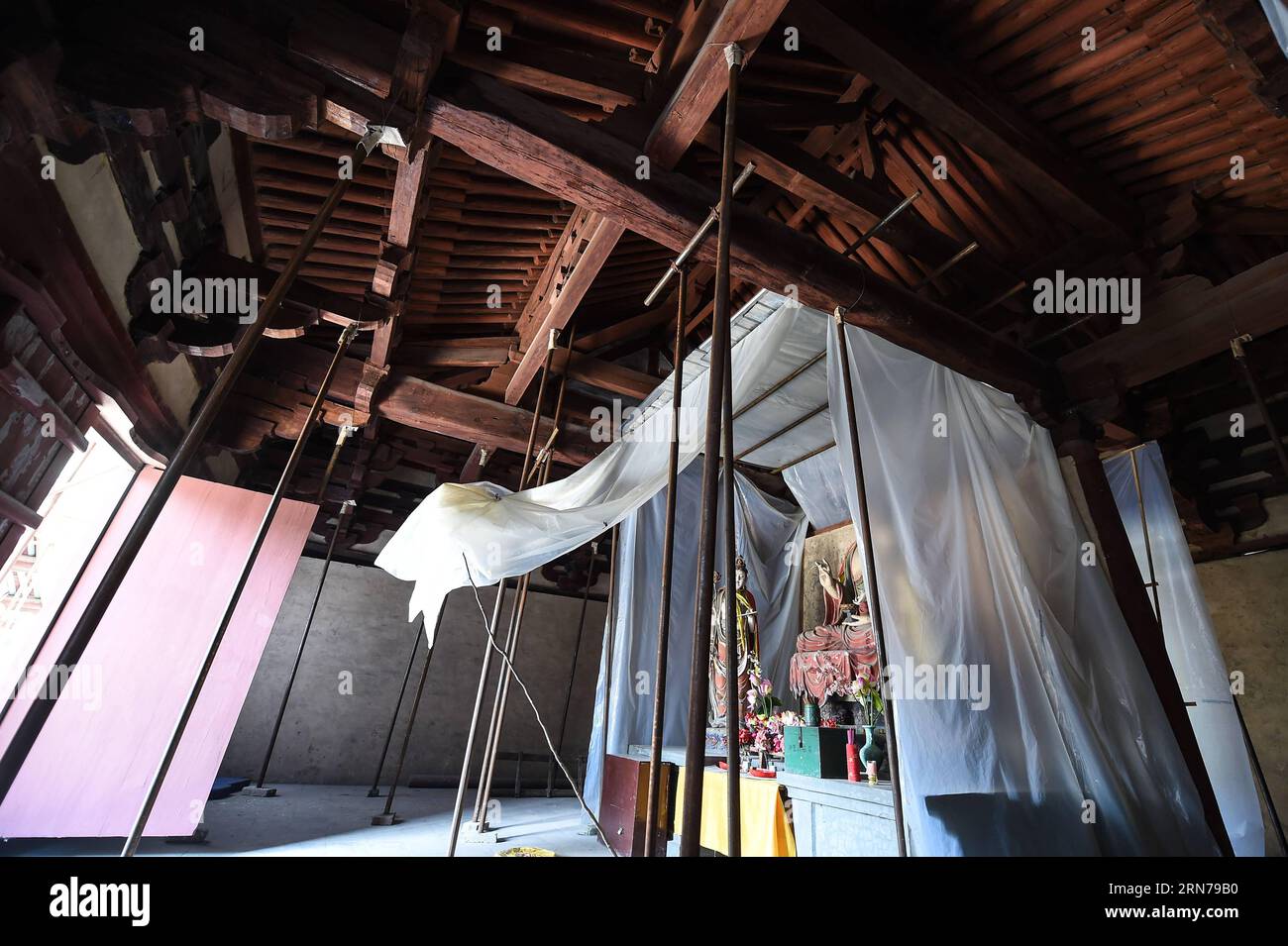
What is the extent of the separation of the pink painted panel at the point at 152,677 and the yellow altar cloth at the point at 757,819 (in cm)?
327

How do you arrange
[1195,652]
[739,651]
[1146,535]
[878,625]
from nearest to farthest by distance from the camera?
[878,625], [1195,652], [1146,535], [739,651]

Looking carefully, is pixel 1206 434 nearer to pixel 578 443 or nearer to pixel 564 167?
pixel 578 443

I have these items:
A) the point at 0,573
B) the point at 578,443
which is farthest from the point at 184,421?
the point at 578,443

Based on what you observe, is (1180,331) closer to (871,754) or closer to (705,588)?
(871,754)

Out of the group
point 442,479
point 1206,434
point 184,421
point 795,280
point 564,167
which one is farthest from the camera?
point 442,479

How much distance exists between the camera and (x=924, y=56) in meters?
2.89

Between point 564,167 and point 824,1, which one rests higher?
point 824,1

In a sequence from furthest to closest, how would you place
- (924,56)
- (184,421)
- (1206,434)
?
Result: (1206,434), (184,421), (924,56)

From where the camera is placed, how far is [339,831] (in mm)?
4711

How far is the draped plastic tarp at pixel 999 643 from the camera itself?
2660 millimetres

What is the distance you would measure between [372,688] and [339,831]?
3.87 meters

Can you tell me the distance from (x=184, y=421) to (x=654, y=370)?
13.1 feet

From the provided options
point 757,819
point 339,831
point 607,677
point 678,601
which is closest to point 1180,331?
point 757,819

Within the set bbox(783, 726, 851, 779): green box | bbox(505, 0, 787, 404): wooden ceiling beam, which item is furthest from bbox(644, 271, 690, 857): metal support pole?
bbox(783, 726, 851, 779): green box
